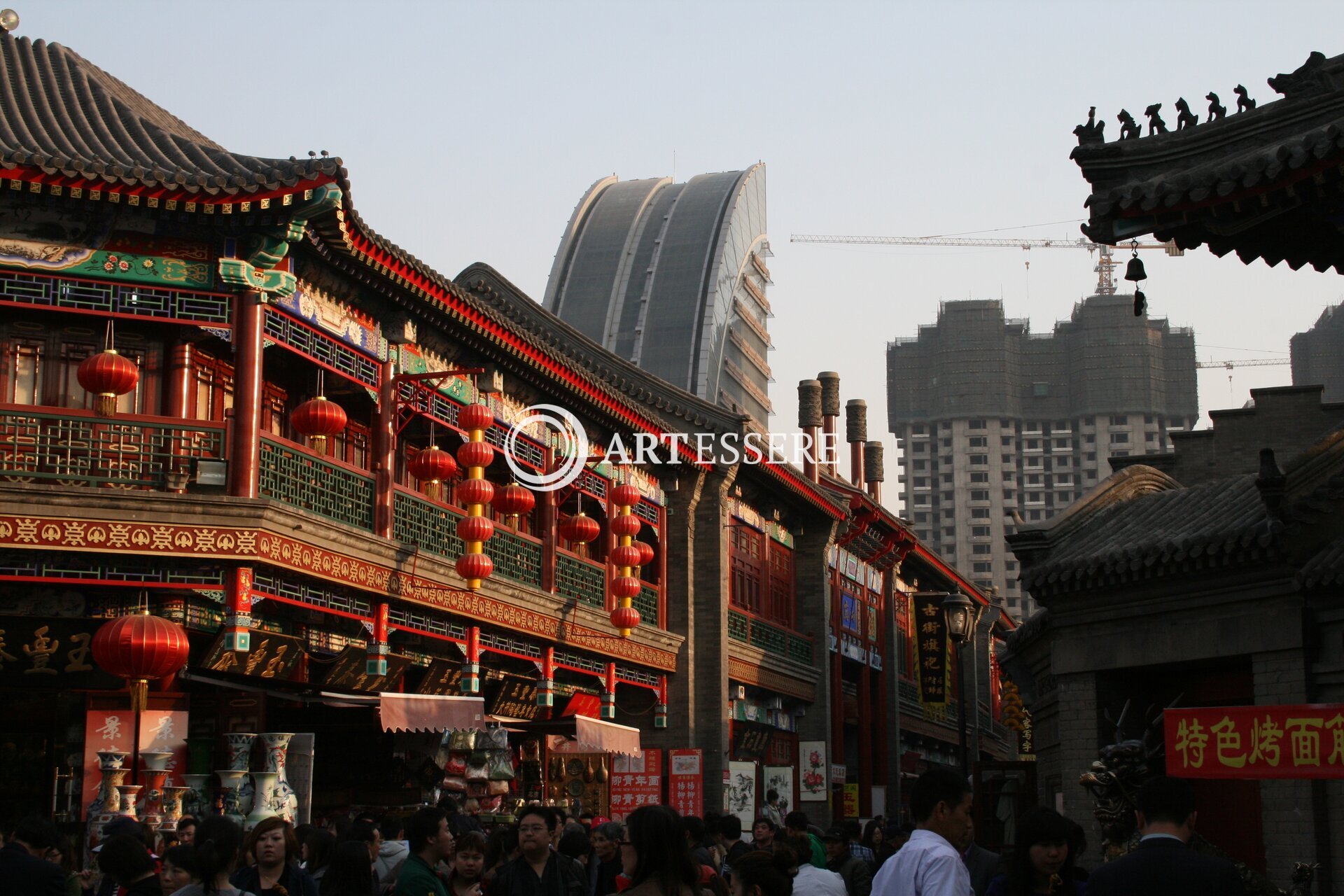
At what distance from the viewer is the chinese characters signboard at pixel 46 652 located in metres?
16.0

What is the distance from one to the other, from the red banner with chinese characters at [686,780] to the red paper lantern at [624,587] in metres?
2.80

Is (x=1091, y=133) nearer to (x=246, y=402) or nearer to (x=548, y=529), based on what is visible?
(x=246, y=402)

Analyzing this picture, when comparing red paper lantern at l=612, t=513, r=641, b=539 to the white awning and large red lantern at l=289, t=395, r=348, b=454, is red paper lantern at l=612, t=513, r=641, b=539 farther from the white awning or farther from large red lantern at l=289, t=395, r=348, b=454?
large red lantern at l=289, t=395, r=348, b=454

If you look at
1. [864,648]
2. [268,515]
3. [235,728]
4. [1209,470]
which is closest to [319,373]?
[268,515]

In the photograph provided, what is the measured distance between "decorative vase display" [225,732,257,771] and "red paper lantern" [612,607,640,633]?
896cm

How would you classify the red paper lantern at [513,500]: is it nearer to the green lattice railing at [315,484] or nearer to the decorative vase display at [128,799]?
the green lattice railing at [315,484]

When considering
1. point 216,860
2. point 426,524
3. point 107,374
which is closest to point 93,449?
point 107,374

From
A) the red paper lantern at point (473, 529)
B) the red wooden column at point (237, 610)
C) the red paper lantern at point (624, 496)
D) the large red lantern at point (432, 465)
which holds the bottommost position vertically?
the red wooden column at point (237, 610)

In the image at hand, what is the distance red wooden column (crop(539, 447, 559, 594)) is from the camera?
926 inches

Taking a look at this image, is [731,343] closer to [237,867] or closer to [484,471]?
[484,471]

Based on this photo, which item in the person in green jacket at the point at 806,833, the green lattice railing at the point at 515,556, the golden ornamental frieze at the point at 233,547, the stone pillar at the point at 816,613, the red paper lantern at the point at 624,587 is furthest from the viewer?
the stone pillar at the point at 816,613

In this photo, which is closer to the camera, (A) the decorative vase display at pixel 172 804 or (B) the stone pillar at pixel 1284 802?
(B) the stone pillar at pixel 1284 802

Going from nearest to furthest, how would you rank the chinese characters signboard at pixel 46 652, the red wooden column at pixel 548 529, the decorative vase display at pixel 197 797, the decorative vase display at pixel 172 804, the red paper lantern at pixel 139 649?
the red paper lantern at pixel 139 649
the decorative vase display at pixel 172 804
the chinese characters signboard at pixel 46 652
the decorative vase display at pixel 197 797
the red wooden column at pixel 548 529

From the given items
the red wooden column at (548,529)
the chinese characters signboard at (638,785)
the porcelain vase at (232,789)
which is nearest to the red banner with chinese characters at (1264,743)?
the porcelain vase at (232,789)
